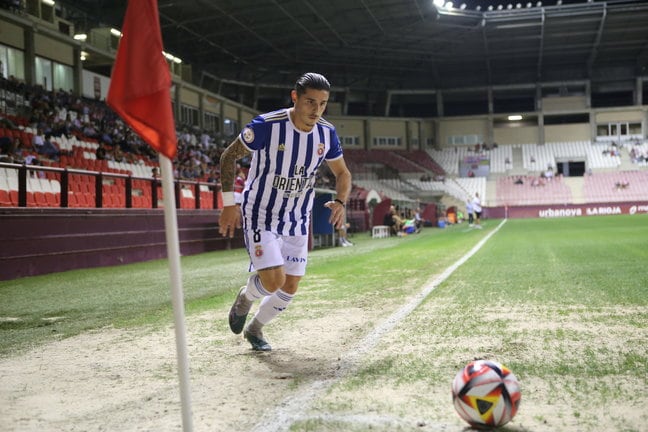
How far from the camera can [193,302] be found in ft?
25.5

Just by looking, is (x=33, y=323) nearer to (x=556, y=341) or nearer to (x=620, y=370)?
(x=556, y=341)

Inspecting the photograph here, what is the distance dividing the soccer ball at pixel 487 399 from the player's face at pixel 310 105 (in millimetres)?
2300

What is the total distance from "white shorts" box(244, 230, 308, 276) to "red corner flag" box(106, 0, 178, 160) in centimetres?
196

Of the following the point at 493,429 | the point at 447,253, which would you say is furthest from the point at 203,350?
the point at 447,253

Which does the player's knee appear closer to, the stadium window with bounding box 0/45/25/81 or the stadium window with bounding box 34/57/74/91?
the stadium window with bounding box 0/45/25/81

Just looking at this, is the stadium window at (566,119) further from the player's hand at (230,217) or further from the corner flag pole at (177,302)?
the corner flag pole at (177,302)

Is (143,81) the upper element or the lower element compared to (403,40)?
lower

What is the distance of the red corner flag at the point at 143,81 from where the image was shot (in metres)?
2.63

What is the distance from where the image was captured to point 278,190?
4691mm

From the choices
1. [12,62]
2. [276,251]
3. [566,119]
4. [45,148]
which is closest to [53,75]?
[12,62]

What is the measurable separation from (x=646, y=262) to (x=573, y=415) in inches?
330

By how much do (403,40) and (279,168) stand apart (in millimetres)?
48479

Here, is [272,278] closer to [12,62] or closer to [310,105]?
[310,105]

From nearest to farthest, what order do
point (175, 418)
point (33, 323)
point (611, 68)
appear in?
1. point (175, 418)
2. point (33, 323)
3. point (611, 68)
